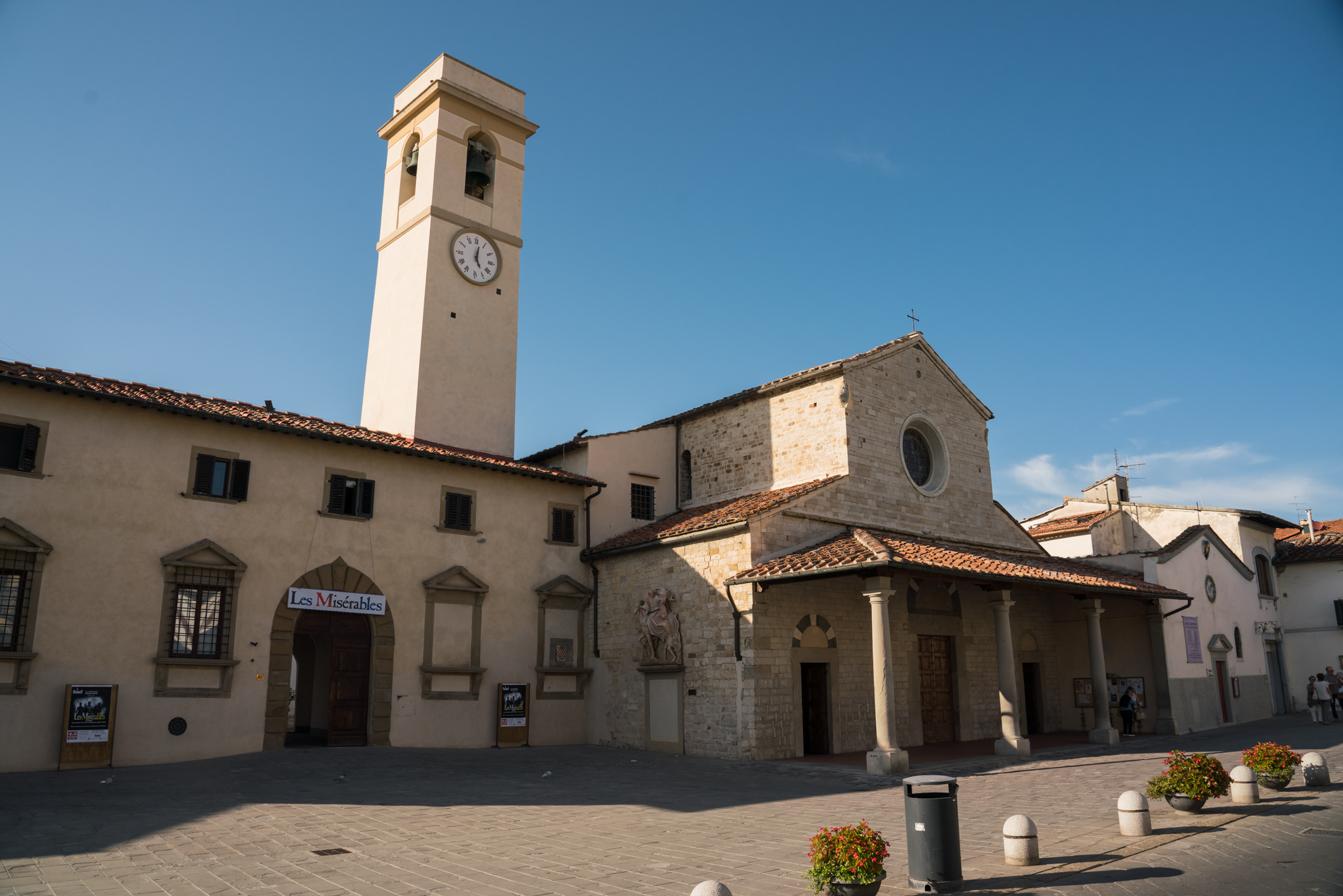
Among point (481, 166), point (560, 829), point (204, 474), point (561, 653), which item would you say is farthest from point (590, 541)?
point (560, 829)

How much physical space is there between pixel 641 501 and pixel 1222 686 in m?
17.7

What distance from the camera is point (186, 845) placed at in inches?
348

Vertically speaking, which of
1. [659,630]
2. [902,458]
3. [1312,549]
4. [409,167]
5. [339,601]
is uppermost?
[409,167]

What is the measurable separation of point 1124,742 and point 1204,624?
6.83 m

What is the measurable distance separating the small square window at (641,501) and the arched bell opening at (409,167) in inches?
413

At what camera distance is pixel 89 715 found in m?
14.2

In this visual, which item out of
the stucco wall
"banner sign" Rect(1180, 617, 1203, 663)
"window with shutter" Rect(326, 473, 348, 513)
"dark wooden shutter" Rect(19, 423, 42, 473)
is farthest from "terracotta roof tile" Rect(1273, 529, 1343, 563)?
"dark wooden shutter" Rect(19, 423, 42, 473)

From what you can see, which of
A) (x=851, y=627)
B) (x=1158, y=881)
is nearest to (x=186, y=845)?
(x=1158, y=881)

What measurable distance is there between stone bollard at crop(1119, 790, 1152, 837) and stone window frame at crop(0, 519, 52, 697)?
609 inches

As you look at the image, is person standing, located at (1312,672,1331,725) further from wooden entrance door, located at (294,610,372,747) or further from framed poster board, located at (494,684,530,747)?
wooden entrance door, located at (294,610,372,747)

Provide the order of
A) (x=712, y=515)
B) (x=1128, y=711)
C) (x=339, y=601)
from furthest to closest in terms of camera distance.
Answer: (x=1128, y=711)
(x=712, y=515)
(x=339, y=601)

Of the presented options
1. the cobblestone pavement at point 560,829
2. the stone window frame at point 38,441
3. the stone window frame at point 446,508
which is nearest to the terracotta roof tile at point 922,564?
the cobblestone pavement at point 560,829

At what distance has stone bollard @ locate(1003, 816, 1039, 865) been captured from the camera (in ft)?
26.1

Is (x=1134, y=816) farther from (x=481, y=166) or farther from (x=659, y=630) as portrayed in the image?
(x=481, y=166)
